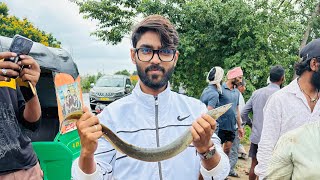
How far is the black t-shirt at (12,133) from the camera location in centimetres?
274

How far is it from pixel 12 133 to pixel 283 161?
206 cm

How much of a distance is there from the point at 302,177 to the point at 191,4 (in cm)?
1122

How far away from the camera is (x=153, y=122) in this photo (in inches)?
77.1

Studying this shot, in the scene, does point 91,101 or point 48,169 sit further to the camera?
point 91,101

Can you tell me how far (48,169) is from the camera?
4.42 metres

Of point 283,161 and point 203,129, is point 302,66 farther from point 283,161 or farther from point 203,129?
point 203,129

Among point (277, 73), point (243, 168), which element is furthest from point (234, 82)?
point (243, 168)

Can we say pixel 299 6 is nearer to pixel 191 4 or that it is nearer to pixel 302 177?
pixel 191 4

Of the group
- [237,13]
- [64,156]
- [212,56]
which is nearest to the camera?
[64,156]

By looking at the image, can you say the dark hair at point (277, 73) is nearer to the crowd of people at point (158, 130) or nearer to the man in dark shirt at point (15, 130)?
the crowd of people at point (158, 130)

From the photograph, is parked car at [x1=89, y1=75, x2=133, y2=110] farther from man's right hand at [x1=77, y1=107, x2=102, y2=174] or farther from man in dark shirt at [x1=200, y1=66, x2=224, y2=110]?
man's right hand at [x1=77, y1=107, x2=102, y2=174]

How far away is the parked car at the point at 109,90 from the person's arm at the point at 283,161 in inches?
627

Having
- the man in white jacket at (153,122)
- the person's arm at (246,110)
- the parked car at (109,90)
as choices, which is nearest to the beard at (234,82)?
the person's arm at (246,110)

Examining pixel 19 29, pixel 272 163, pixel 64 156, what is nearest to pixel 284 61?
pixel 64 156
